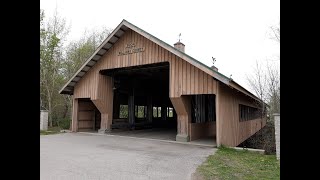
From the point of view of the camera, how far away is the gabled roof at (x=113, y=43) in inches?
399

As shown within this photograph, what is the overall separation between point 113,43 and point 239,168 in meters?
10.1

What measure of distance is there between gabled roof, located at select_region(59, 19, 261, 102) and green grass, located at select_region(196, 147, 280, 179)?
10.3ft

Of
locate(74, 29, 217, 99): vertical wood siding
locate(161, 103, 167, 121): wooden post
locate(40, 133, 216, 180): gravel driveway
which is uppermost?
locate(74, 29, 217, 99): vertical wood siding

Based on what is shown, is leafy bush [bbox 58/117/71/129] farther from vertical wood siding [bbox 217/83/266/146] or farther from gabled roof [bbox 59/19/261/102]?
vertical wood siding [bbox 217/83/266/146]

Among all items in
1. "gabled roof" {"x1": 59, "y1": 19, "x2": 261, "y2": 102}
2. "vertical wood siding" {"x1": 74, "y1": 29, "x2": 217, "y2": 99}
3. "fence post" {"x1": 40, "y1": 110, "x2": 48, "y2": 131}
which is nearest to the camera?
"gabled roof" {"x1": 59, "y1": 19, "x2": 261, "y2": 102}

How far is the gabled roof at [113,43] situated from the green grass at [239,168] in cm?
315

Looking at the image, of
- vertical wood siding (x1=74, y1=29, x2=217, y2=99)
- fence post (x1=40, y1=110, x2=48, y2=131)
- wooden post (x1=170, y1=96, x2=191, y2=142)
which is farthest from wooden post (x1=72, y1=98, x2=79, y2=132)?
wooden post (x1=170, y1=96, x2=191, y2=142)

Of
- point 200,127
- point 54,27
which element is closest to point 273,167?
point 200,127

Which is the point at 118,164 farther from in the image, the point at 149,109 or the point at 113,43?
the point at 149,109

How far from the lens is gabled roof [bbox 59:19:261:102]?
10.1 metres

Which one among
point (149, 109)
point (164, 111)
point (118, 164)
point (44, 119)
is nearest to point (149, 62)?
point (118, 164)

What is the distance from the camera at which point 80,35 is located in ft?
91.5

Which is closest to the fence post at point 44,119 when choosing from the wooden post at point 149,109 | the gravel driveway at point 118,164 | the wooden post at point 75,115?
the wooden post at point 75,115

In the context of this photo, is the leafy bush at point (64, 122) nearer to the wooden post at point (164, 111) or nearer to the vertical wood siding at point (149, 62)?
the vertical wood siding at point (149, 62)
